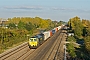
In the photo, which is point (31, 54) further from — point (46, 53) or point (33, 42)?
point (33, 42)

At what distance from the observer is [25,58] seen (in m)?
28.8

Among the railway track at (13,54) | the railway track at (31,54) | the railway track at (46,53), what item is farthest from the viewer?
the railway track at (46,53)

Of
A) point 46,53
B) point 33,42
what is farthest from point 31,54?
point 33,42

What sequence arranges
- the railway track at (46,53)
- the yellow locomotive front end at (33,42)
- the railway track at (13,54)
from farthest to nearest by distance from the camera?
the yellow locomotive front end at (33,42)
the railway track at (46,53)
the railway track at (13,54)

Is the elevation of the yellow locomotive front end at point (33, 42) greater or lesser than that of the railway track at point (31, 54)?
greater

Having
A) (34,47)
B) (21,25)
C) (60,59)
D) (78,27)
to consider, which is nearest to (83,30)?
(78,27)

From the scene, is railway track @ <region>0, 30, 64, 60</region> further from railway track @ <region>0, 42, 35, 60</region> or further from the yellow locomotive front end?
the yellow locomotive front end

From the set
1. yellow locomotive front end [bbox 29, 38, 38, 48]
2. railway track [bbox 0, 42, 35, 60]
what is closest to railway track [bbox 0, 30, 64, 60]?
railway track [bbox 0, 42, 35, 60]

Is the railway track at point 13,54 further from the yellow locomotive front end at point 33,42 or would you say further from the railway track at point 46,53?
the yellow locomotive front end at point 33,42

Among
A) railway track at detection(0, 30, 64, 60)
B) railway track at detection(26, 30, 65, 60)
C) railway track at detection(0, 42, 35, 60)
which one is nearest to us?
railway track at detection(0, 42, 35, 60)

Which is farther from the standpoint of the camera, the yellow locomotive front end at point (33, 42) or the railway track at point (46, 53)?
the yellow locomotive front end at point (33, 42)

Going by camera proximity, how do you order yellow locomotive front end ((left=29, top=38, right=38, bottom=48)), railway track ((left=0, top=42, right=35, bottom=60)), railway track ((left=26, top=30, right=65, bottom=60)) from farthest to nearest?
yellow locomotive front end ((left=29, top=38, right=38, bottom=48))
railway track ((left=26, top=30, right=65, bottom=60))
railway track ((left=0, top=42, right=35, bottom=60))

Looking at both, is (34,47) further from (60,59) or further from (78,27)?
(78,27)

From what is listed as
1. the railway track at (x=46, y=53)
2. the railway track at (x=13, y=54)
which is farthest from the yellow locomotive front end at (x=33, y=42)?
the railway track at (x=13, y=54)
